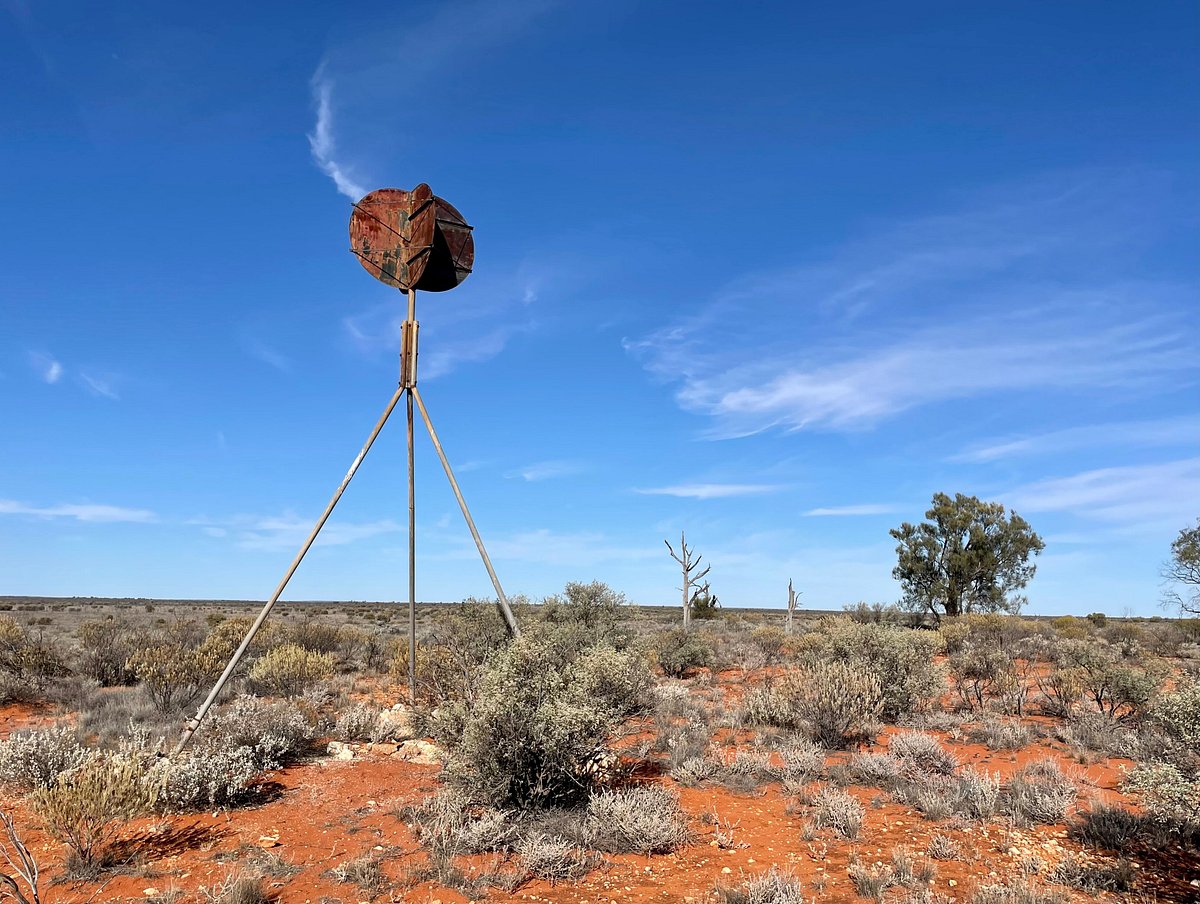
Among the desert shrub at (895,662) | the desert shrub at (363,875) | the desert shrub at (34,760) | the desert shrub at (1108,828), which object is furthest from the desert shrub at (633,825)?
the desert shrub at (895,662)

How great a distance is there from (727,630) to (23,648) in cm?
2385

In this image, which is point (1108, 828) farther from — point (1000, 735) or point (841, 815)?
point (1000, 735)

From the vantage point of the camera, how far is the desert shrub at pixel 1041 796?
652cm

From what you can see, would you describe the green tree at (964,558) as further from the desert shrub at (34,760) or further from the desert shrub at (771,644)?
the desert shrub at (34,760)

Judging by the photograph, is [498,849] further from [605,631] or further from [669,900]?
[605,631]

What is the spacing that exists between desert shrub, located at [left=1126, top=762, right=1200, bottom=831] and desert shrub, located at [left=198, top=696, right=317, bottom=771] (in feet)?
29.1

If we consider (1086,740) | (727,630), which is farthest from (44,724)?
(727,630)

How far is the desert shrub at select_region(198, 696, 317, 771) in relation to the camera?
809cm

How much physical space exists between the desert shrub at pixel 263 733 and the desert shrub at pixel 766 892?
19.1 ft

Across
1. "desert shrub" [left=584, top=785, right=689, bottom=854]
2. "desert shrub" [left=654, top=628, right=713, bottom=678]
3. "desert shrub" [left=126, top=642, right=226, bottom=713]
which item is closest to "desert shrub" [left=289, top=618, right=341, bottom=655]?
"desert shrub" [left=126, top=642, right=226, bottom=713]

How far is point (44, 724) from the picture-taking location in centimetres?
1057

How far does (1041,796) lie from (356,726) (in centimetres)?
868

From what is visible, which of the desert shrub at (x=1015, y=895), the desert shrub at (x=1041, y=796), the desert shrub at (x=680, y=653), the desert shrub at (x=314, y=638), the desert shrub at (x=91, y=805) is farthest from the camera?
the desert shrub at (x=314, y=638)

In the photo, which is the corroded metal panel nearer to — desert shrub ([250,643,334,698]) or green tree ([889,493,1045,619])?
desert shrub ([250,643,334,698])
